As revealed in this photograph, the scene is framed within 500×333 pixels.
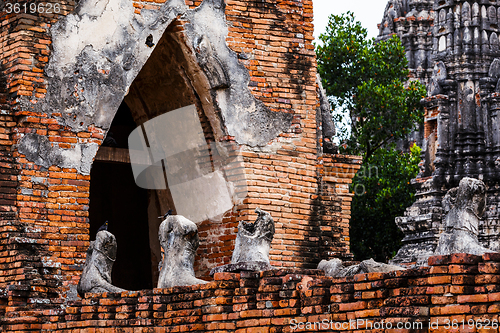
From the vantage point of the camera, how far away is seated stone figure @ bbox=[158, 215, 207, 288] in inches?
294

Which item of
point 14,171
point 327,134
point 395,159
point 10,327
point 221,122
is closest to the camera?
point 10,327

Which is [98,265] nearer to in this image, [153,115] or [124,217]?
[153,115]

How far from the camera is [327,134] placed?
11.2m

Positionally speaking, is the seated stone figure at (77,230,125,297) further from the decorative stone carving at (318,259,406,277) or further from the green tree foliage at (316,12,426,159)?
the green tree foliage at (316,12,426,159)

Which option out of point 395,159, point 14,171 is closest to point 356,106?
point 395,159

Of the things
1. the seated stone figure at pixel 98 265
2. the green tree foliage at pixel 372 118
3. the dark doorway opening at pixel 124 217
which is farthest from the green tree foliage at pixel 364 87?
the seated stone figure at pixel 98 265

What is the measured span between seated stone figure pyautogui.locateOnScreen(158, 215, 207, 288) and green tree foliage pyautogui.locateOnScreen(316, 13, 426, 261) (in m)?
11.8

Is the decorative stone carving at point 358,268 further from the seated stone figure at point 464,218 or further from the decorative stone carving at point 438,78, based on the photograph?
the decorative stone carving at point 438,78

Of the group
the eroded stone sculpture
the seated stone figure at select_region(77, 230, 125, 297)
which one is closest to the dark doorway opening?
the seated stone figure at select_region(77, 230, 125, 297)

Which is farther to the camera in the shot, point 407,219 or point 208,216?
point 407,219

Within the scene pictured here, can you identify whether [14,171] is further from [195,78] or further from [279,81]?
[279,81]

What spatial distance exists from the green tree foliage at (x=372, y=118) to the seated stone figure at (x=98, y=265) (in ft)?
36.8

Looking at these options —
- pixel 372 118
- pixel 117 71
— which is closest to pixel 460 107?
pixel 372 118

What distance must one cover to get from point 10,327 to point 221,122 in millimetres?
3358
